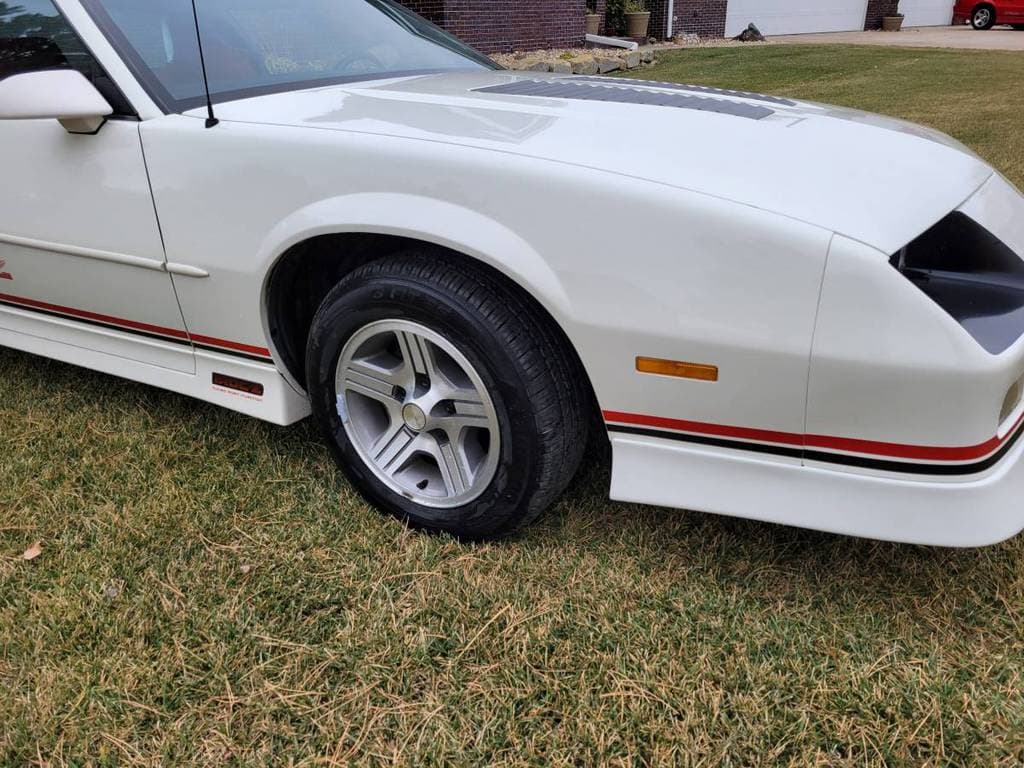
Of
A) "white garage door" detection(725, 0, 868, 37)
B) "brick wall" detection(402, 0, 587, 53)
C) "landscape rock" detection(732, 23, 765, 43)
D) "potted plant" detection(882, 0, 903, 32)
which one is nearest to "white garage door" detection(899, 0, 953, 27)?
"white garage door" detection(725, 0, 868, 37)

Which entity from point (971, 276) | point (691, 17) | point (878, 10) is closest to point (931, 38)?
point (878, 10)

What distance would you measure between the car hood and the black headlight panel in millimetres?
62

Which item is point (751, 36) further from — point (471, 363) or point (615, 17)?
→ point (471, 363)

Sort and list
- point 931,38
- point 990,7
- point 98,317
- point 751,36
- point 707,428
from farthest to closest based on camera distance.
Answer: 1. point 990,7
2. point 931,38
3. point 751,36
4. point 98,317
5. point 707,428

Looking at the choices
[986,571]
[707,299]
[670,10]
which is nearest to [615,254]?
[707,299]

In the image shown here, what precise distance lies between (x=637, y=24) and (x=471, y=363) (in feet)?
48.9

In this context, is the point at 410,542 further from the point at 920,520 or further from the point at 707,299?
the point at 920,520

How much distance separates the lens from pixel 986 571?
204 centimetres

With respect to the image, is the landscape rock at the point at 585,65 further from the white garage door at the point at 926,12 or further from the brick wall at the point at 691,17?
the white garage door at the point at 926,12

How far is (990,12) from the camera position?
23.4m

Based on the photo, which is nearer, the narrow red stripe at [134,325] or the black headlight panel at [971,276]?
the black headlight panel at [971,276]

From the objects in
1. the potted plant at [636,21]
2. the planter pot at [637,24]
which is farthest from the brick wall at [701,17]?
the planter pot at [637,24]

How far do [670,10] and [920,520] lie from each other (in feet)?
54.8

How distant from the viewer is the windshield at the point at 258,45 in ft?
7.69
